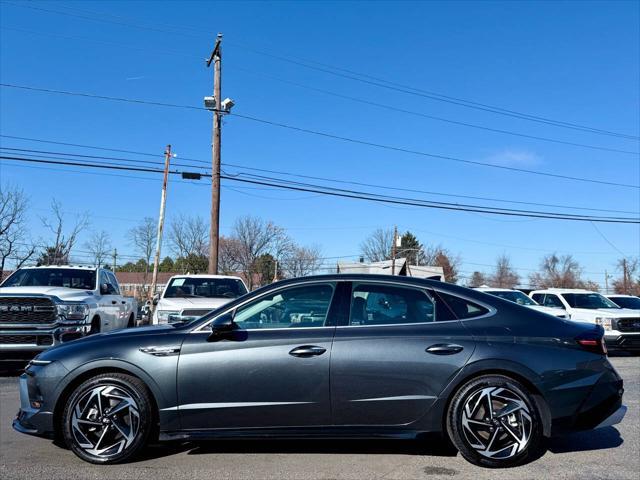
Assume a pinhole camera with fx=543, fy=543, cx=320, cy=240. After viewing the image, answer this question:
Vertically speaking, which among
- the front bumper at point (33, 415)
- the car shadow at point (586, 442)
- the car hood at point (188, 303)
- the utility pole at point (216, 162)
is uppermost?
the utility pole at point (216, 162)

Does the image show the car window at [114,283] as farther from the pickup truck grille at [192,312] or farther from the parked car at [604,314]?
the parked car at [604,314]

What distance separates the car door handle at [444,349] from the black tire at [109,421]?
2367mm

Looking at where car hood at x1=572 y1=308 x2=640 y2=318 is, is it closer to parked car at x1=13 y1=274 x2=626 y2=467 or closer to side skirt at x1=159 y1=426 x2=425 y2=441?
parked car at x1=13 y1=274 x2=626 y2=467

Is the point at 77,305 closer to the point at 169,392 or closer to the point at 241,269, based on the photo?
the point at 169,392

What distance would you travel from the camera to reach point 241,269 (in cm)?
7150

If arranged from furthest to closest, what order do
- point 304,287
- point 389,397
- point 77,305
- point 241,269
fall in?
point 241,269, point 77,305, point 304,287, point 389,397

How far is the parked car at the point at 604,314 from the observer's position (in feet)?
44.6

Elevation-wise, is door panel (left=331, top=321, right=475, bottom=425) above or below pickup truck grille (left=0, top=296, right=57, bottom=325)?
below

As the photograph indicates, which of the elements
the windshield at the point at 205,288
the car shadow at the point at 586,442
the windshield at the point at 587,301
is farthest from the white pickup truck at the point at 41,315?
the windshield at the point at 587,301

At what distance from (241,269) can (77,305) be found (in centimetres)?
6236

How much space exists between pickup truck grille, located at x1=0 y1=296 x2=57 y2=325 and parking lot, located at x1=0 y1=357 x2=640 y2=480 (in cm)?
408

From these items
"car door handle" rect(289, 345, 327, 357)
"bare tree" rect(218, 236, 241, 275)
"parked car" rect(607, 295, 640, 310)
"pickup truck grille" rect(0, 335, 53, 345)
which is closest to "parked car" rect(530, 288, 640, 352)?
"parked car" rect(607, 295, 640, 310)

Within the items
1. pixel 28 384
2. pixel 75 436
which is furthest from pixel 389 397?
pixel 28 384

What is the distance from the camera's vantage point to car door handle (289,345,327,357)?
445 cm
